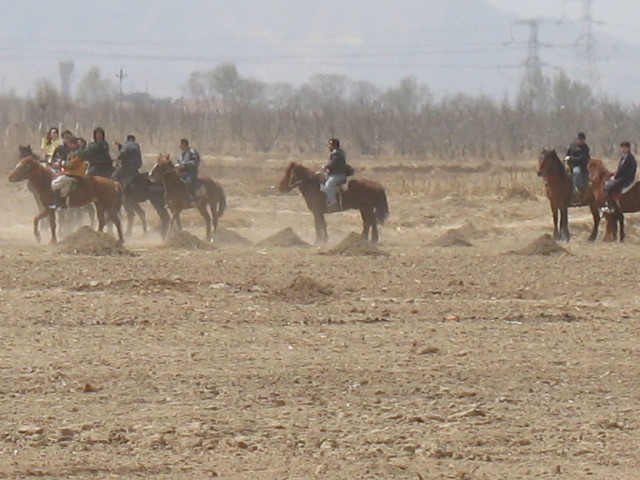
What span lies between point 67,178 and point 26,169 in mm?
727

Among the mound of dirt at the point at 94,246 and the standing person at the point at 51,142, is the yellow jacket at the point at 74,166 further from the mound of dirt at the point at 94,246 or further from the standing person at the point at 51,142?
the standing person at the point at 51,142

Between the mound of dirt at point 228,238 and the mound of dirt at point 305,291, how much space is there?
927 cm

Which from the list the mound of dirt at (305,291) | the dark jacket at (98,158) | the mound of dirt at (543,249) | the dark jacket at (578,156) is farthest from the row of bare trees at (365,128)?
the mound of dirt at (305,291)

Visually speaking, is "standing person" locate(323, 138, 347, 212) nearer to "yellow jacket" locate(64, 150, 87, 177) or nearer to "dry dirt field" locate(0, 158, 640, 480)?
"dry dirt field" locate(0, 158, 640, 480)

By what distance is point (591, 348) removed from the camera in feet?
44.3

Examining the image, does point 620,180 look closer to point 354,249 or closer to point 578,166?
point 578,166

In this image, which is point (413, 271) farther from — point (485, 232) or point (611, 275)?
point (485, 232)

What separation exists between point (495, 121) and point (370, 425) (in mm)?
74183

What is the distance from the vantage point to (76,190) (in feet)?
82.2

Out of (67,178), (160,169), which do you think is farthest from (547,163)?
(67,178)

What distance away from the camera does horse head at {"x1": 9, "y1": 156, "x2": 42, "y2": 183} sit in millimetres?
24969

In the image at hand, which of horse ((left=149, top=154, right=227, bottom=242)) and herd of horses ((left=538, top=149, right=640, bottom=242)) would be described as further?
horse ((left=149, top=154, right=227, bottom=242))

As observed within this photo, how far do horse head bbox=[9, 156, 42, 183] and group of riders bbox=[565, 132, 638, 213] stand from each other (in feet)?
30.4

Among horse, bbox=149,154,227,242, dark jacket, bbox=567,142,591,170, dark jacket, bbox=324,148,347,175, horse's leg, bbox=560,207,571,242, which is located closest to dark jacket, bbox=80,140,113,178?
horse, bbox=149,154,227,242
